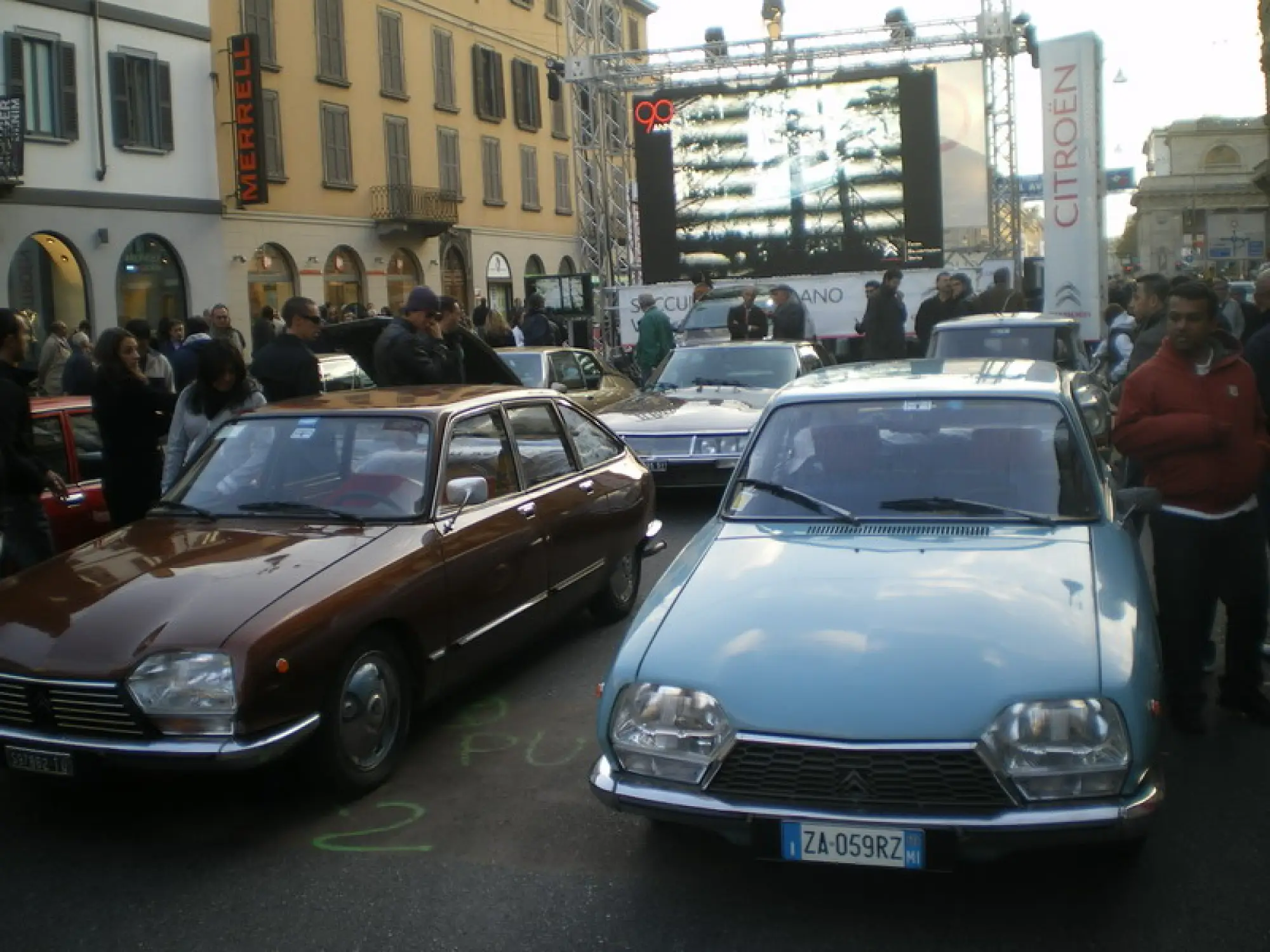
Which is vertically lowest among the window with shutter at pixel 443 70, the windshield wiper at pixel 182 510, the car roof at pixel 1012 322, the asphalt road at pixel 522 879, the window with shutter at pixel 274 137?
the asphalt road at pixel 522 879

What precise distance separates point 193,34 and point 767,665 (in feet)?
89.5

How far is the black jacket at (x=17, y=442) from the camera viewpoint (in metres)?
6.23

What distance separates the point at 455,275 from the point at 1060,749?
117 ft

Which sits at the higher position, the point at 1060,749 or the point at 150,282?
the point at 150,282

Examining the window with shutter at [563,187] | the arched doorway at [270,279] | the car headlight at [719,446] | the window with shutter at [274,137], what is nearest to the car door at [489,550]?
the car headlight at [719,446]

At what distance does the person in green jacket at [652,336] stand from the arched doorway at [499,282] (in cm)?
2365

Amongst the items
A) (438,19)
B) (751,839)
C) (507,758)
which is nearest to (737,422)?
(507,758)

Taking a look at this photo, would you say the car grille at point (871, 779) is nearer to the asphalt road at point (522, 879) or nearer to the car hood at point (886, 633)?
the car hood at point (886, 633)

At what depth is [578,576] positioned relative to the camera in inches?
265

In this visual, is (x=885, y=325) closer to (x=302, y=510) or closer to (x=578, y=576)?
(x=578, y=576)

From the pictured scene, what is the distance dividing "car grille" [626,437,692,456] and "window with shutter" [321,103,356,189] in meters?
23.0

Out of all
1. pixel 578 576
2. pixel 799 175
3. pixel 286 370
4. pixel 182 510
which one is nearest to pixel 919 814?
pixel 578 576

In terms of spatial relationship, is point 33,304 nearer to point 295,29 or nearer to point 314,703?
point 295,29

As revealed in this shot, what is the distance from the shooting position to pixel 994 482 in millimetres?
4801
